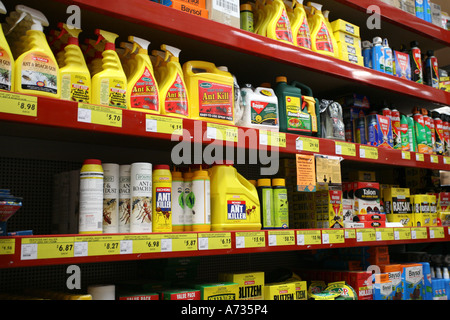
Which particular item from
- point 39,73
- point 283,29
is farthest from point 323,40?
point 39,73

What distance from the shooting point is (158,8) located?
1.84 meters

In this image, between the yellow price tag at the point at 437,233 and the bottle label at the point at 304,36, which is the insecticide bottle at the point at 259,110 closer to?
the bottle label at the point at 304,36

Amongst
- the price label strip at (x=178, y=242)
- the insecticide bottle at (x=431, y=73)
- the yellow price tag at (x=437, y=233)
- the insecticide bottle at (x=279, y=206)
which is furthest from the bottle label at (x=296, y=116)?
the insecticide bottle at (x=431, y=73)

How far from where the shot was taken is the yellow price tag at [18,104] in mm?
1403

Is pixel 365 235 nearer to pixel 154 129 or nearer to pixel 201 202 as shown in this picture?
pixel 201 202

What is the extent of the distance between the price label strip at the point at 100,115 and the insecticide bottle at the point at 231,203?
542 millimetres

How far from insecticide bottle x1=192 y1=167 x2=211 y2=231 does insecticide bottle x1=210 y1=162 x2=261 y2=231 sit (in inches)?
2.7

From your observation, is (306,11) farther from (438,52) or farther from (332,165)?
(438,52)

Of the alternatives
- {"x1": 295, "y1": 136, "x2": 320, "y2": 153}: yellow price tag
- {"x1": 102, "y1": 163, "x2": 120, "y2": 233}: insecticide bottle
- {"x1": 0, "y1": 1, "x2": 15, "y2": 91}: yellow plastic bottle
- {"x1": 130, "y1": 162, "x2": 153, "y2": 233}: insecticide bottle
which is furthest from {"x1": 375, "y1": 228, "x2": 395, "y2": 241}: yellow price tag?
{"x1": 0, "y1": 1, "x2": 15, "y2": 91}: yellow plastic bottle

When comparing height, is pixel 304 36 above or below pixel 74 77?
above

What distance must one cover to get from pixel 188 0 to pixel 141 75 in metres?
0.47

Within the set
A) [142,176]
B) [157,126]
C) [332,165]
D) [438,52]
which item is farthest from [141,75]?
[438,52]

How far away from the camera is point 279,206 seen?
7.12 feet

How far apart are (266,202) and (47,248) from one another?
3.50ft
